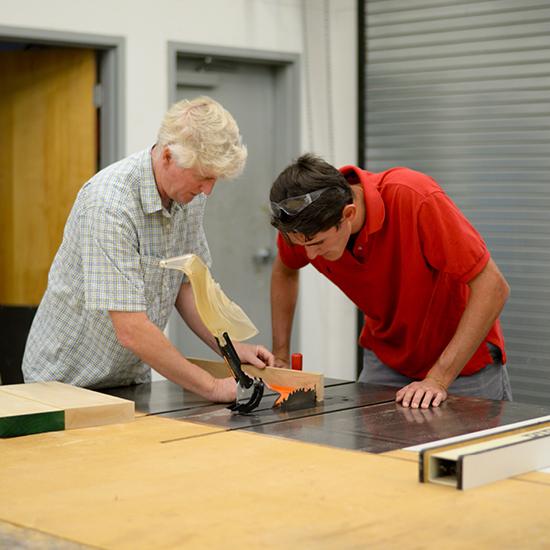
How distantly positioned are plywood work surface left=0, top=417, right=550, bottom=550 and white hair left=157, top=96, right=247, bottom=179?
80 cm

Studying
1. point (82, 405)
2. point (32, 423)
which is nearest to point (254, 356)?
point (82, 405)

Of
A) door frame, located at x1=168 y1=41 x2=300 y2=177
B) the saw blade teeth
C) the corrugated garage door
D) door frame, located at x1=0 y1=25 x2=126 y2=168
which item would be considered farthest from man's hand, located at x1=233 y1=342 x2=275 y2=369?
door frame, located at x1=168 y1=41 x2=300 y2=177

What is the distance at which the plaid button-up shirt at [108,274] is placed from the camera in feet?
9.06

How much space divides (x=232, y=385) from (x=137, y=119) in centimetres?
262

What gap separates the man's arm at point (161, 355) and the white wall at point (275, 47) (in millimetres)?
2436

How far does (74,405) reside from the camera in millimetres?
2566

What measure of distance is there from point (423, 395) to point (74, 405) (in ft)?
3.16

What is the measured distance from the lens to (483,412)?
2711 mm

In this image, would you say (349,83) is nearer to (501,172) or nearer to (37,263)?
(501,172)

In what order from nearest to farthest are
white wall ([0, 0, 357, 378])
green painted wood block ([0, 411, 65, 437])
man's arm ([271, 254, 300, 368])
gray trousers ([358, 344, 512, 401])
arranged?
green painted wood block ([0, 411, 65, 437]) → gray trousers ([358, 344, 512, 401]) → man's arm ([271, 254, 300, 368]) → white wall ([0, 0, 357, 378])

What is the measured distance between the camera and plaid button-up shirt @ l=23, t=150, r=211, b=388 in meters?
2.76

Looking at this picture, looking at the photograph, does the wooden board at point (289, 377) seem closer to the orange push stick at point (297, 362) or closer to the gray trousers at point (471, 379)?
the orange push stick at point (297, 362)

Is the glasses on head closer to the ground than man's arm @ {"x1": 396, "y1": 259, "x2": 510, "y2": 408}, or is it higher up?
higher up

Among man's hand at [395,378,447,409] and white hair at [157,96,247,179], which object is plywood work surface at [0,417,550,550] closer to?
man's hand at [395,378,447,409]
